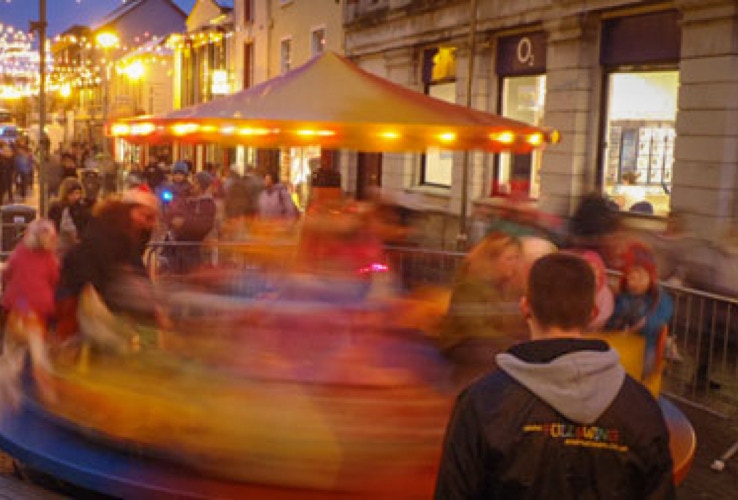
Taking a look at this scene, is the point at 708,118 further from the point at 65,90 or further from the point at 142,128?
the point at 65,90

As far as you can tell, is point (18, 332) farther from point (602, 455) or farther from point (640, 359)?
point (602, 455)

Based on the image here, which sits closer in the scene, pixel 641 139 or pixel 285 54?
pixel 641 139

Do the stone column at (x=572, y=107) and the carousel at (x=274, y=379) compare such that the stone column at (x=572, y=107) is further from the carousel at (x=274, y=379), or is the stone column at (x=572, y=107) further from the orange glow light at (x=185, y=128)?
the orange glow light at (x=185, y=128)

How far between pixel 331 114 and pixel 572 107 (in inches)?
396

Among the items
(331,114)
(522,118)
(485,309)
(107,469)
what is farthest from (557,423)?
(522,118)

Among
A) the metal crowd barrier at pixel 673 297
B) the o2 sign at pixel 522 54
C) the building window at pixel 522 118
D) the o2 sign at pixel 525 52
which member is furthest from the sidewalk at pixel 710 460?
the o2 sign at pixel 525 52

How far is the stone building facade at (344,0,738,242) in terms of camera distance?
1248 cm

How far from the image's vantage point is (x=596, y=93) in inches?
611

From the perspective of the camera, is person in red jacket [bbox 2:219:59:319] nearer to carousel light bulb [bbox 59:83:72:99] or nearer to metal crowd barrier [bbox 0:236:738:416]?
metal crowd barrier [bbox 0:236:738:416]

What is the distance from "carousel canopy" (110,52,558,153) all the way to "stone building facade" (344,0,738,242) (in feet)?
14.9

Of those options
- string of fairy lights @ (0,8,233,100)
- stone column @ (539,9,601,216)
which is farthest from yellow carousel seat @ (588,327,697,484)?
string of fairy lights @ (0,8,233,100)

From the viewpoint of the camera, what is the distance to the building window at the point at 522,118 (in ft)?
57.9

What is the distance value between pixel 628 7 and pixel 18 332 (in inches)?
422

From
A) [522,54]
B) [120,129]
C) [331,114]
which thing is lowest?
[120,129]
